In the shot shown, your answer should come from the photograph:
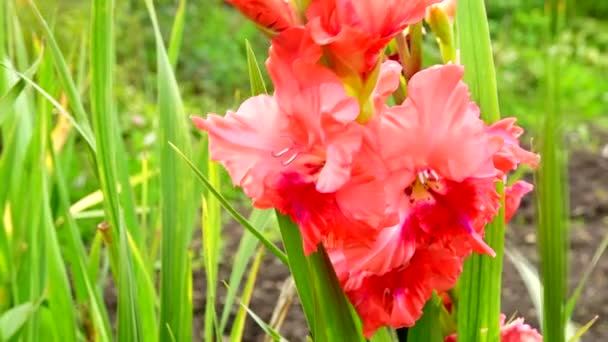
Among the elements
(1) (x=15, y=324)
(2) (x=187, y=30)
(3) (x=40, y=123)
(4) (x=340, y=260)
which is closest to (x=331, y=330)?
(4) (x=340, y=260)

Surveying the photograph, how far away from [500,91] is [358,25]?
9.04 ft

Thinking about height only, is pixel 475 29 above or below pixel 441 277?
above

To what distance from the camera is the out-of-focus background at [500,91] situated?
7.51 ft

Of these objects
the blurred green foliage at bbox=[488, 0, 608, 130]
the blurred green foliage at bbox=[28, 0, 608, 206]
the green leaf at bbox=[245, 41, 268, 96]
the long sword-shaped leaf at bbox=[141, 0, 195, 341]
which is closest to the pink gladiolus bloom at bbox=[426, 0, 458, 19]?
the green leaf at bbox=[245, 41, 268, 96]

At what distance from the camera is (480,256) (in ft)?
2.17

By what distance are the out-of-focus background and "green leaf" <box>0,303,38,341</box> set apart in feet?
3.38

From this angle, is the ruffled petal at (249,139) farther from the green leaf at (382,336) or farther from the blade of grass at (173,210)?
the blade of grass at (173,210)

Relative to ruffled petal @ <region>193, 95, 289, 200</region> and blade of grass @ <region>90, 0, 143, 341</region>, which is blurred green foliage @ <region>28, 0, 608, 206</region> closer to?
blade of grass @ <region>90, 0, 143, 341</region>

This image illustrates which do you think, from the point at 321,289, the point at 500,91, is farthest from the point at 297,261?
the point at 500,91

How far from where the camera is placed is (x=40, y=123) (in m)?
1.01

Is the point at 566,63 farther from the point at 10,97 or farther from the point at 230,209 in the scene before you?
the point at 230,209

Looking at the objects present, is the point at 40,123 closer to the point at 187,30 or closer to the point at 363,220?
the point at 363,220

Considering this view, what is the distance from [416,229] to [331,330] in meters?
0.09

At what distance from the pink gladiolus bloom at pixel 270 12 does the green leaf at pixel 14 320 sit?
433 mm
